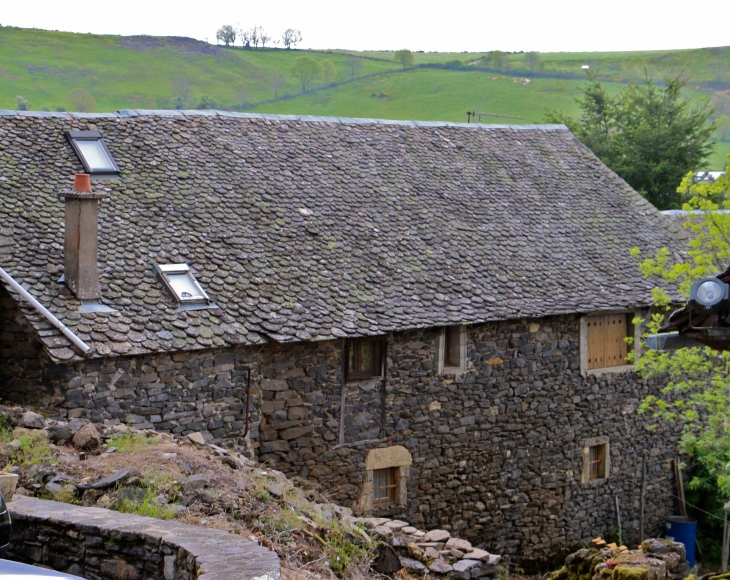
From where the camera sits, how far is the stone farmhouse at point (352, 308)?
41.8ft

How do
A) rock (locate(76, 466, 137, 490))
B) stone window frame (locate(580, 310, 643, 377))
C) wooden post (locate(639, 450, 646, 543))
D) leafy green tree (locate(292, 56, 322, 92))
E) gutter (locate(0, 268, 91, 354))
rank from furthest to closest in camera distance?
leafy green tree (locate(292, 56, 322, 92)) < wooden post (locate(639, 450, 646, 543)) < stone window frame (locate(580, 310, 643, 377)) < gutter (locate(0, 268, 91, 354)) < rock (locate(76, 466, 137, 490))

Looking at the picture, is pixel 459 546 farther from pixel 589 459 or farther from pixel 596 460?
pixel 596 460

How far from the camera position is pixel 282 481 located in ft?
33.5

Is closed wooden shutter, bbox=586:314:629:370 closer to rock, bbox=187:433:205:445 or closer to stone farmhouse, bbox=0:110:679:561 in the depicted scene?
stone farmhouse, bbox=0:110:679:561

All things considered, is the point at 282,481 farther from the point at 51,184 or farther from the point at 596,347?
the point at 596,347

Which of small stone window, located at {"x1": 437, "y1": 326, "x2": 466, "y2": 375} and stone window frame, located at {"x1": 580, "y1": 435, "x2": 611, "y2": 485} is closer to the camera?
small stone window, located at {"x1": 437, "y1": 326, "x2": 466, "y2": 375}

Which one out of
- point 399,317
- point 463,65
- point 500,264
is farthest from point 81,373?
point 463,65

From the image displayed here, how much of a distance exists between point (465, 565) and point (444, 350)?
5.67m

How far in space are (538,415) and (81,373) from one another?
7806mm

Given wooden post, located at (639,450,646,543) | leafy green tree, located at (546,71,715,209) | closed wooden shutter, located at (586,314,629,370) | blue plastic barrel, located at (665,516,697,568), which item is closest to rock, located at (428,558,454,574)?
closed wooden shutter, located at (586,314,629,370)

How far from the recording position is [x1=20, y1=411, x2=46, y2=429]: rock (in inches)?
407

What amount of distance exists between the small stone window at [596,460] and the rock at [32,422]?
10.1 metres

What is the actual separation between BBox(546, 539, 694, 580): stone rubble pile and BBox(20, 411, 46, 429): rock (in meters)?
5.92

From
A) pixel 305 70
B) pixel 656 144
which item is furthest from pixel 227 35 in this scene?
pixel 656 144
